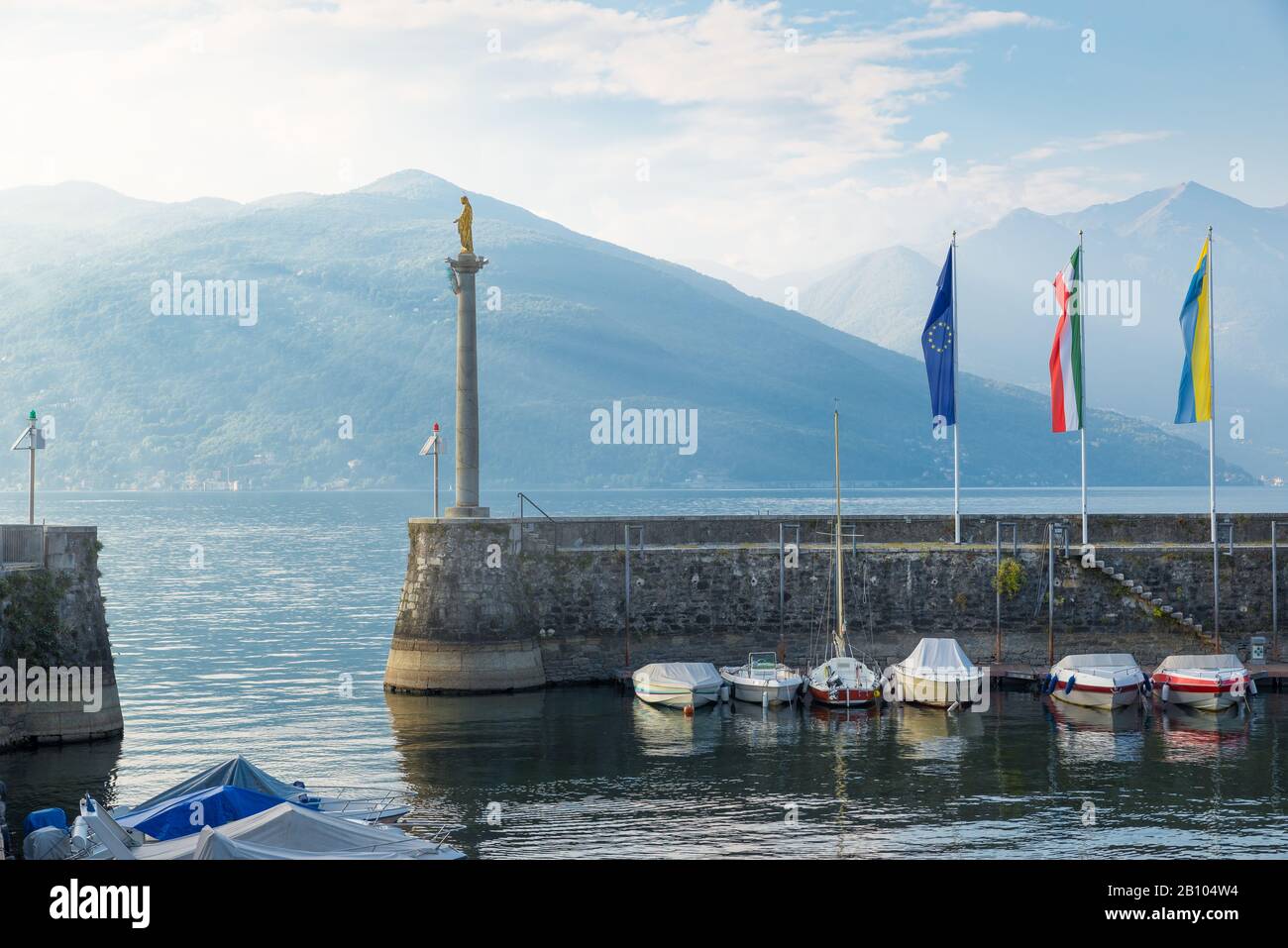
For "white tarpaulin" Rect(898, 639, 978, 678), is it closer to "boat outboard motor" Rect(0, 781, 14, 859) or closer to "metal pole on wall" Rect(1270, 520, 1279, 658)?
"metal pole on wall" Rect(1270, 520, 1279, 658)

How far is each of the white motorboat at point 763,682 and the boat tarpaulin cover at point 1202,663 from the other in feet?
41.3

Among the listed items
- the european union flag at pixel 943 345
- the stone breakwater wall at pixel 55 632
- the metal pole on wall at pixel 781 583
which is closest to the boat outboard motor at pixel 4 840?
the stone breakwater wall at pixel 55 632

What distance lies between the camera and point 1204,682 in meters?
45.0

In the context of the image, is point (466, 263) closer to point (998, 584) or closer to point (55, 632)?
point (55, 632)

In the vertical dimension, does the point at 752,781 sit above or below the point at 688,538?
below

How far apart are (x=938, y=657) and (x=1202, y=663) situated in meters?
8.84

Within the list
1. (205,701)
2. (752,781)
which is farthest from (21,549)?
(752,781)

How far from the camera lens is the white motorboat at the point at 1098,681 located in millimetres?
45312

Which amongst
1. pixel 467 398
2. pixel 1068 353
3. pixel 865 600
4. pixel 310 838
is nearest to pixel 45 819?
pixel 310 838

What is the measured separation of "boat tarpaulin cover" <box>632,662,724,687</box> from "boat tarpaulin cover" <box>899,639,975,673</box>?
6.72 m

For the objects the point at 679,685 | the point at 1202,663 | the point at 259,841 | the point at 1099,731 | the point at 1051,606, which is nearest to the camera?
the point at 259,841

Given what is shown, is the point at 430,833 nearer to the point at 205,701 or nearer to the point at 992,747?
the point at 992,747
